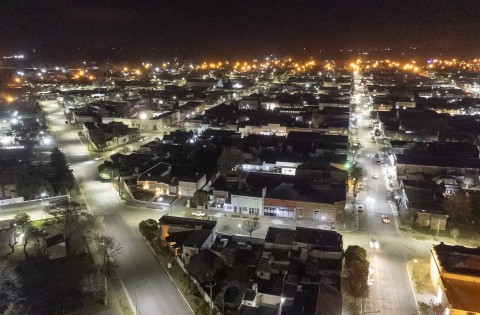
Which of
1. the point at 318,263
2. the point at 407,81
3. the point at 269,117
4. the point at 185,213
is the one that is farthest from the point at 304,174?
the point at 407,81

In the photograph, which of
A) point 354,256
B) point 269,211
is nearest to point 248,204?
point 269,211

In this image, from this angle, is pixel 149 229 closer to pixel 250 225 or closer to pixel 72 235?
pixel 72 235

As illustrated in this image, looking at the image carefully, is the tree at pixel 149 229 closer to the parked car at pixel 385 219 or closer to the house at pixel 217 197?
the house at pixel 217 197

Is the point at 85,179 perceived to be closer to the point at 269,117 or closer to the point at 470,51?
the point at 269,117

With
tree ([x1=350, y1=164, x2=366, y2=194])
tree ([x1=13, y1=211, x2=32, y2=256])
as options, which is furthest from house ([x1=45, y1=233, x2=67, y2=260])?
tree ([x1=350, y1=164, x2=366, y2=194])

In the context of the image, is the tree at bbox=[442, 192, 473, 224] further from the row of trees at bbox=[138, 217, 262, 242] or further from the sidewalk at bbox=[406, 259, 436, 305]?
the row of trees at bbox=[138, 217, 262, 242]
